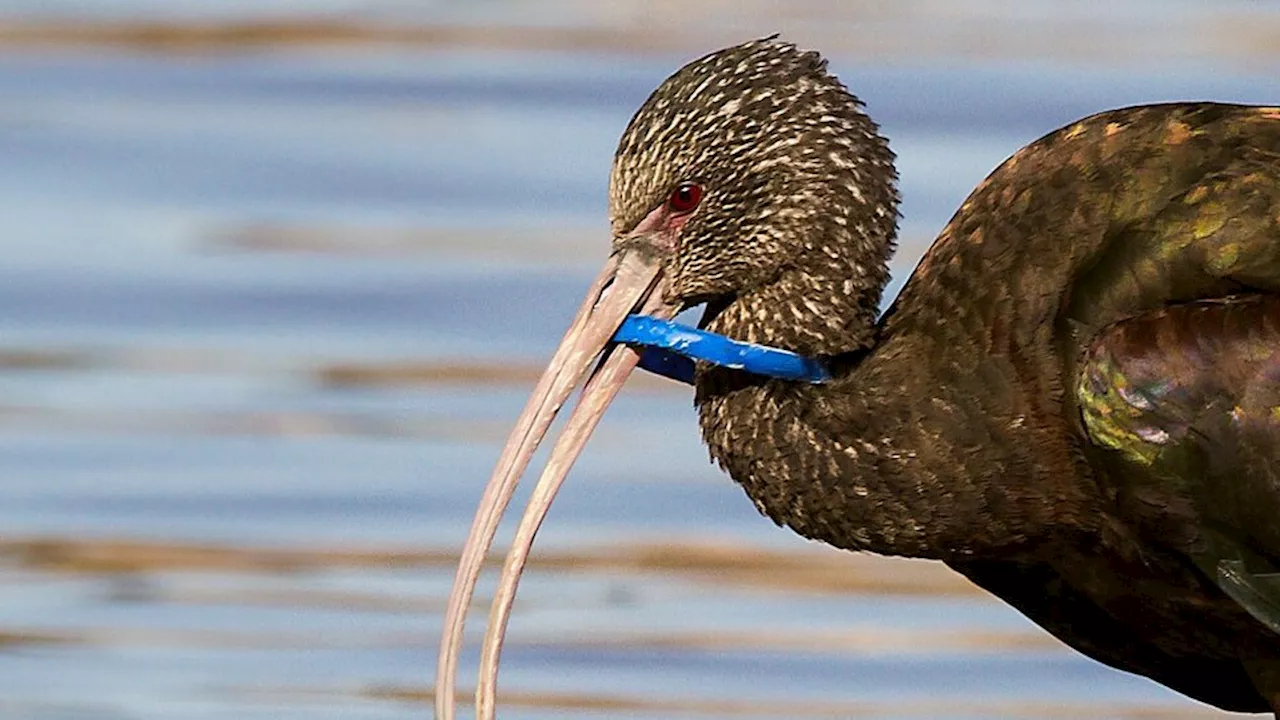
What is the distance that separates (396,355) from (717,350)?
15.8ft

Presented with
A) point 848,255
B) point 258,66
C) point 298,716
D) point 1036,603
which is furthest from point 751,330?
point 258,66

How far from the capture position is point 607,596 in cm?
1080

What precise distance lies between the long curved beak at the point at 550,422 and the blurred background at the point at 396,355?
193 cm

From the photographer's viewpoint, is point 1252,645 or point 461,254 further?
Result: point 461,254

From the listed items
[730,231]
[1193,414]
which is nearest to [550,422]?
[730,231]

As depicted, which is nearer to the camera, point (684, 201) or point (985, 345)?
point (985, 345)

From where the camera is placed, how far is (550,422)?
314 inches

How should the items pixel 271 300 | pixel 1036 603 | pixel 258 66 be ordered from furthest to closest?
1. pixel 258 66
2. pixel 271 300
3. pixel 1036 603

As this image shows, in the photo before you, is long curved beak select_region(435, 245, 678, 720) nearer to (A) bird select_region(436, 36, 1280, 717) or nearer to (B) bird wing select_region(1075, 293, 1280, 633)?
(A) bird select_region(436, 36, 1280, 717)

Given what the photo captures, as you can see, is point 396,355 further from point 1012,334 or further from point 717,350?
point 1012,334

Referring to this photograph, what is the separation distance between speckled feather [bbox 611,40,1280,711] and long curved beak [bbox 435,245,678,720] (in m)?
0.08

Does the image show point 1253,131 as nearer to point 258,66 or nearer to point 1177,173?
point 1177,173

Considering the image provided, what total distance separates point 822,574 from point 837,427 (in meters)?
3.08

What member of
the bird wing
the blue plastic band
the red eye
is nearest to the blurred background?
the blue plastic band
